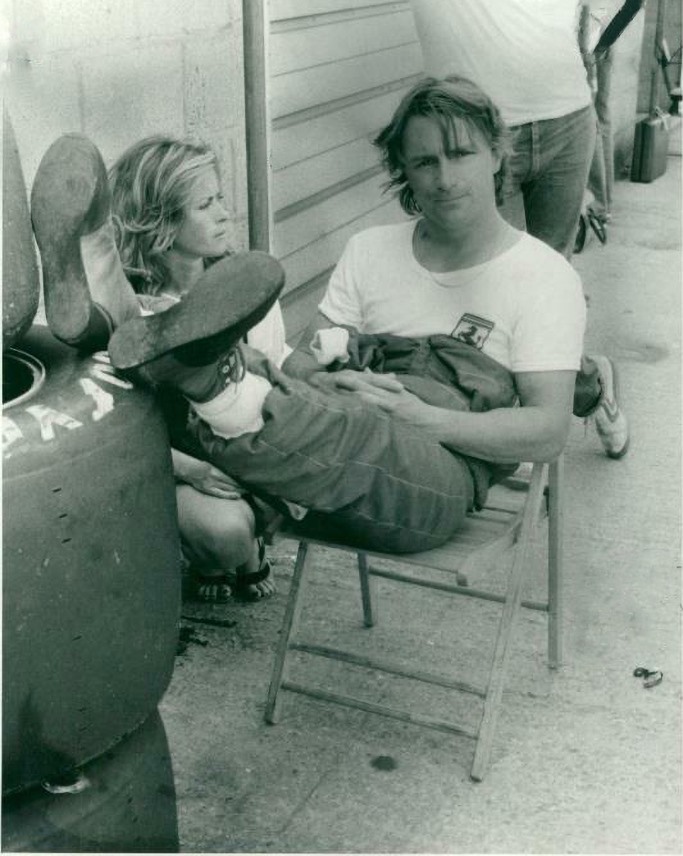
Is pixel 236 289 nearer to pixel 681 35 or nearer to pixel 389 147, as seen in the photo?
pixel 389 147

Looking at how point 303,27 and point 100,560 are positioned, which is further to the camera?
point 303,27

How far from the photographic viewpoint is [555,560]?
349cm

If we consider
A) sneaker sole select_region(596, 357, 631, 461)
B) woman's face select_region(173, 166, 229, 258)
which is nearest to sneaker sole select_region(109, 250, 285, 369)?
woman's face select_region(173, 166, 229, 258)

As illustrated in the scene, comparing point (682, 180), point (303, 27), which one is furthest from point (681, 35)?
point (303, 27)

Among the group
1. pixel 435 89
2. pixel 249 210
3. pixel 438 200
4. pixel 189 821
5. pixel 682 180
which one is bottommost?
pixel 682 180

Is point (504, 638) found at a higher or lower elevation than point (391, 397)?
lower

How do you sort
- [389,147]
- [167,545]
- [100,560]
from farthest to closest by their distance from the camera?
[389,147] < [167,545] < [100,560]

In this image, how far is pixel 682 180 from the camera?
9.94m

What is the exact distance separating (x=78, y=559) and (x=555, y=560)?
1.74 metres

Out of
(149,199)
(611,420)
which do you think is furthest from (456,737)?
(611,420)

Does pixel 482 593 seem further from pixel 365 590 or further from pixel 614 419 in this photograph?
pixel 614 419

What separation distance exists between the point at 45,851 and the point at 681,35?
1097 centimetres

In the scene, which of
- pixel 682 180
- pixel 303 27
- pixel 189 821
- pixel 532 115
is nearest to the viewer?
pixel 189 821

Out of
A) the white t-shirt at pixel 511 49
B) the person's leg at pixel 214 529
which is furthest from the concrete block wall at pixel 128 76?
the person's leg at pixel 214 529
